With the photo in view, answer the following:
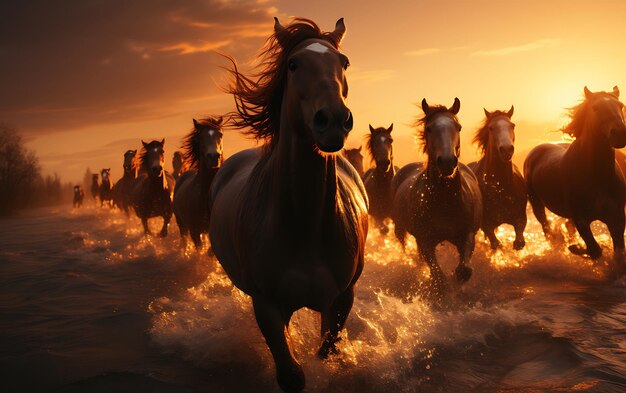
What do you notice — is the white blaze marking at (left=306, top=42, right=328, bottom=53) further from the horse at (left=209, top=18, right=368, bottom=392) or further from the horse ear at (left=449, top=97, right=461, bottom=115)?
the horse ear at (left=449, top=97, right=461, bottom=115)

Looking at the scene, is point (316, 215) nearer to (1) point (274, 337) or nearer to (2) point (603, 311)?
(1) point (274, 337)

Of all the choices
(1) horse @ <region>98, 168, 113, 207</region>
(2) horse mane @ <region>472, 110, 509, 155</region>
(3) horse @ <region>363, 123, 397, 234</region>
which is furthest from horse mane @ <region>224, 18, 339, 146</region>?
(1) horse @ <region>98, 168, 113, 207</region>

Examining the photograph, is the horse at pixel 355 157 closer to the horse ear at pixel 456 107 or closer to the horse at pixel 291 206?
the horse ear at pixel 456 107

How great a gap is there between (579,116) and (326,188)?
569 cm

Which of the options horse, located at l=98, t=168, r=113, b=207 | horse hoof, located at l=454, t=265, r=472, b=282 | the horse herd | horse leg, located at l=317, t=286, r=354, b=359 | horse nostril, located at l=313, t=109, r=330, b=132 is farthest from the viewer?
horse, located at l=98, t=168, r=113, b=207

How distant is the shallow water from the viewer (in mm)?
3912

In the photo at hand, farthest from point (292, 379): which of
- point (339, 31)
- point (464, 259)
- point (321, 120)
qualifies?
point (464, 259)

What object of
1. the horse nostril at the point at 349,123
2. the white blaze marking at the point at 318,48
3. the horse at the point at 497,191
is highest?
the white blaze marking at the point at 318,48

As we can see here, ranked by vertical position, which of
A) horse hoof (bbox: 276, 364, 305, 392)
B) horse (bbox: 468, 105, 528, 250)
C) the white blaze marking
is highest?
the white blaze marking

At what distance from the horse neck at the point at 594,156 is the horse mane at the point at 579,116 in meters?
0.13

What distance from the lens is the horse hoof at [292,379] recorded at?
3.13m

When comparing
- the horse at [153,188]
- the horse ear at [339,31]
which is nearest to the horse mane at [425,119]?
the horse ear at [339,31]

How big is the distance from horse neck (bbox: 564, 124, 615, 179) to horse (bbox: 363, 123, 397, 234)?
13.2ft

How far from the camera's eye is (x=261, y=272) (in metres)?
3.14
